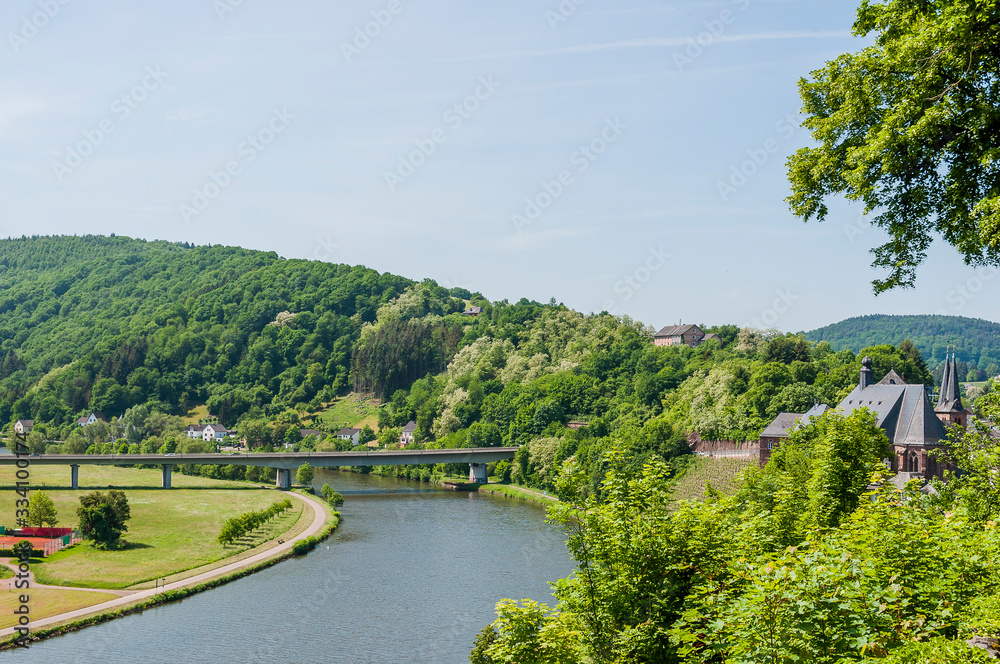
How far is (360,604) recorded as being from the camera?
4012 centimetres

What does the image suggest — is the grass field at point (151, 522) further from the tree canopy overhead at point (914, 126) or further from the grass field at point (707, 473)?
the tree canopy overhead at point (914, 126)

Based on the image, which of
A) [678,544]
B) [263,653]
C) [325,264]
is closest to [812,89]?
[678,544]

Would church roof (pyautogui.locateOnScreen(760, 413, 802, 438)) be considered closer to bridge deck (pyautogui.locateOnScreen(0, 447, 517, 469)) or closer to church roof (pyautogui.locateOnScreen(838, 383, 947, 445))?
church roof (pyautogui.locateOnScreen(838, 383, 947, 445))

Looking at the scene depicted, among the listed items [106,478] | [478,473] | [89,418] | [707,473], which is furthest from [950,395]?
[89,418]

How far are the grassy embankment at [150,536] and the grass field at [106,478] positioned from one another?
0.09 meters

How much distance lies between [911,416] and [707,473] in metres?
15.7

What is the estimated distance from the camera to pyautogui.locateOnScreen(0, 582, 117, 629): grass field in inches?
1390

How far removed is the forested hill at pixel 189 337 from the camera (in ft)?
462

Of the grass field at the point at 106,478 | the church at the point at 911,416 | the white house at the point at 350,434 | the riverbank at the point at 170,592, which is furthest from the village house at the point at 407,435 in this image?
the church at the point at 911,416

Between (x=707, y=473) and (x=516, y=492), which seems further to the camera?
(x=516, y=492)

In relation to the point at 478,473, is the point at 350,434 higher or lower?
higher

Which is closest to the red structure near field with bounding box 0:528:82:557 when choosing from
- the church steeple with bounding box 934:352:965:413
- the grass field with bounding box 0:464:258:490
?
the grass field with bounding box 0:464:258:490

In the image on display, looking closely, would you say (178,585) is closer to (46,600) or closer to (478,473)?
(46,600)

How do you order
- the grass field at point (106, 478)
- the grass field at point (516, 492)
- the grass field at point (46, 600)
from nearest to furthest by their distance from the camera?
the grass field at point (46, 600), the grass field at point (516, 492), the grass field at point (106, 478)
